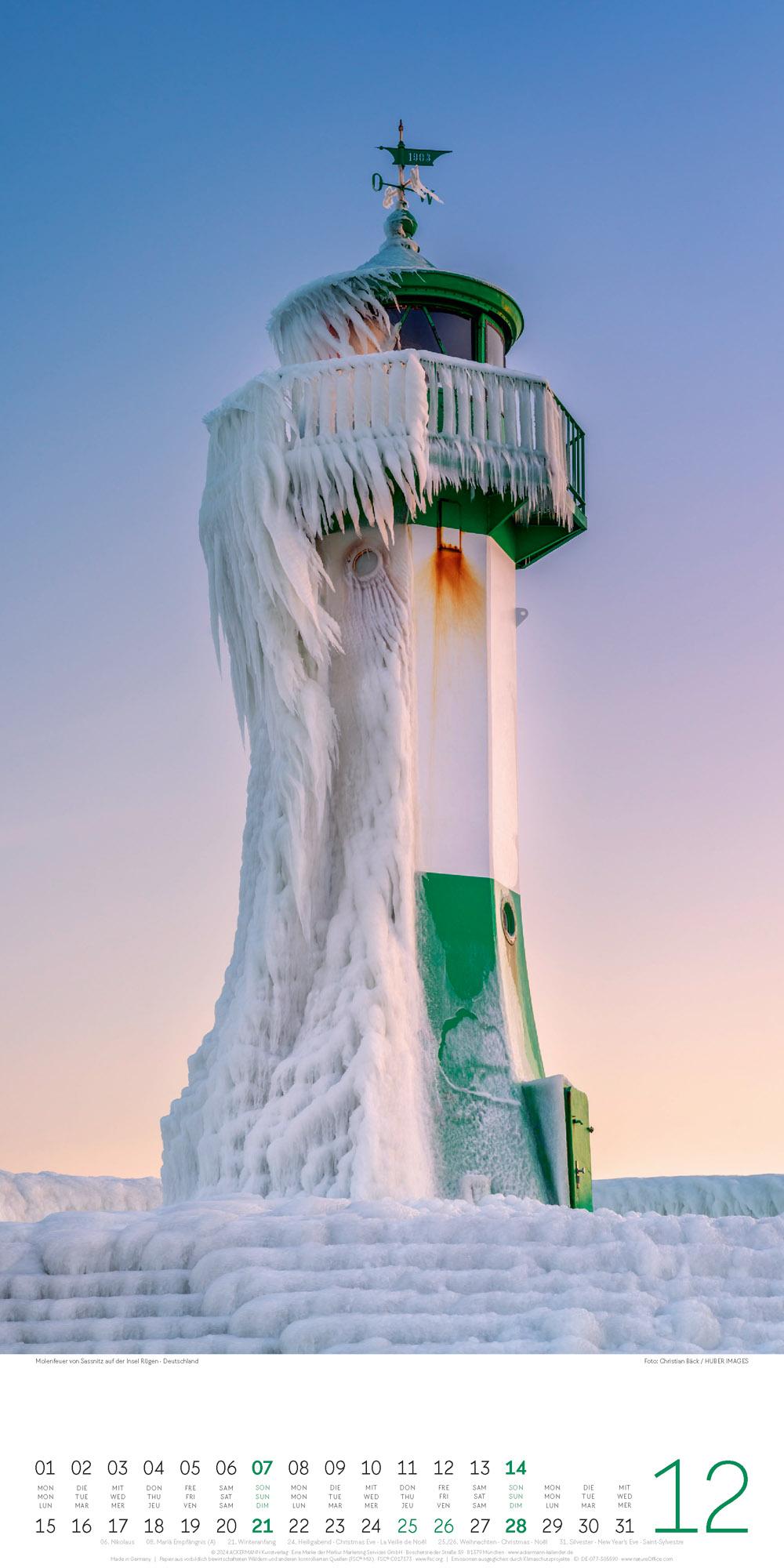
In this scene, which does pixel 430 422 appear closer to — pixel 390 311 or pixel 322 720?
pixel 390 311

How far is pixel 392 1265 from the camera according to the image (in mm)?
5234

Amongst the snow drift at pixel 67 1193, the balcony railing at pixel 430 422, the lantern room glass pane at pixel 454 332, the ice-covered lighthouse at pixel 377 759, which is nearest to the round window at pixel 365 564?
the ice-covered lighthouse at pixel 377 759

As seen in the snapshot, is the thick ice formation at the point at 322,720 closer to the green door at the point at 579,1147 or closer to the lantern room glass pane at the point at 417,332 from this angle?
the lantern room glass pane at the point at 417,332

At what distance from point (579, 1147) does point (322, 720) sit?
2403mm

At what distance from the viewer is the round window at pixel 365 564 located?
31.1 ft

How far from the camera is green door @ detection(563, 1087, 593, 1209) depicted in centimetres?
917

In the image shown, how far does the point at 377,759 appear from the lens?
923cm

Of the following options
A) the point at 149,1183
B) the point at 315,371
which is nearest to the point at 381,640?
the point at 315,371

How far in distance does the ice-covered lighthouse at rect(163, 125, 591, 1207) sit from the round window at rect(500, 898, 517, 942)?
16 millimetres

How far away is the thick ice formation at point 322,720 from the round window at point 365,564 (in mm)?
21
